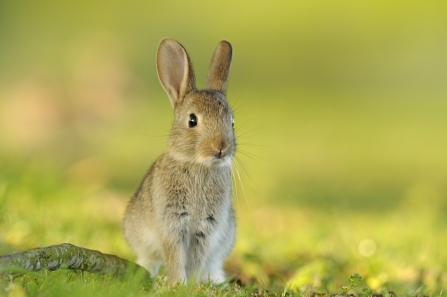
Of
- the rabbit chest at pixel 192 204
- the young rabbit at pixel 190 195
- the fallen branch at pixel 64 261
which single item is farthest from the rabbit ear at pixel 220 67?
the fallen branch at pixel 64 261

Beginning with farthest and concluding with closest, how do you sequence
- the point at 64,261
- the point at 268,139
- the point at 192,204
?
the point at 268,139 → the point at 192,204 → the point at 64,261

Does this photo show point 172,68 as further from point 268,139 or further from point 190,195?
point 268,139

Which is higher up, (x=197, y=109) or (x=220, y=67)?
(x=220, y=67)

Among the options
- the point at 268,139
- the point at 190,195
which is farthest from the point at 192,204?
the point at 268,139

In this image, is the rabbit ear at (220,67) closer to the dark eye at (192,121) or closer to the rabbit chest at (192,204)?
the dark eye at (192,121)

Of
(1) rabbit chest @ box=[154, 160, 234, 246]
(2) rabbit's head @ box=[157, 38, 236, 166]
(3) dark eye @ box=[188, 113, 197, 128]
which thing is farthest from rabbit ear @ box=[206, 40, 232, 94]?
(1) rabbit chest @ box=[154, 160, 234, 246]

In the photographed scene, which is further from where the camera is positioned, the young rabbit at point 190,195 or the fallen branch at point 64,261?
the young rabbit at point 190,195
